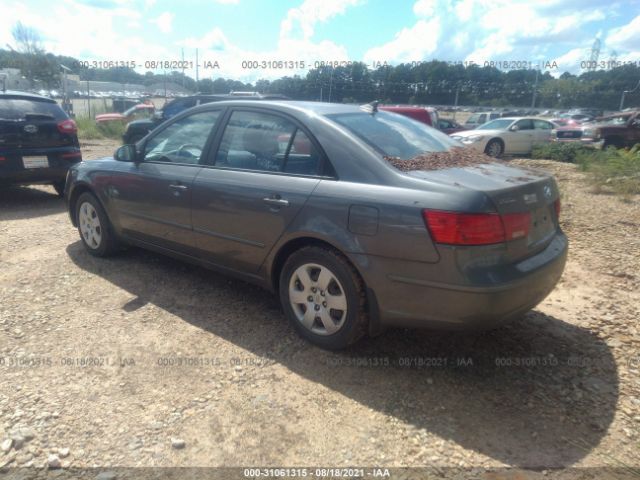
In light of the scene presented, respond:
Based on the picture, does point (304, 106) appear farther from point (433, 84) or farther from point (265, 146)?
point (433, 84)

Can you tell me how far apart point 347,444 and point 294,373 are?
2.18 feet

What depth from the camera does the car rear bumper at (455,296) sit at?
2.43m

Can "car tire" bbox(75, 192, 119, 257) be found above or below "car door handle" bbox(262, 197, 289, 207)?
below

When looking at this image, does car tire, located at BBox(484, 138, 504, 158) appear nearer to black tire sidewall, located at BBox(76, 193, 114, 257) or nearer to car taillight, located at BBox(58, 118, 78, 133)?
car taillight, located at BBox(58, 118, 78, 133)

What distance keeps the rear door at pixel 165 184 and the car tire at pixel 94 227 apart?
11.3 inches

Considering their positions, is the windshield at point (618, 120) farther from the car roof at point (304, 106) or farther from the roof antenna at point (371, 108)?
the car roof at point (304, 106)

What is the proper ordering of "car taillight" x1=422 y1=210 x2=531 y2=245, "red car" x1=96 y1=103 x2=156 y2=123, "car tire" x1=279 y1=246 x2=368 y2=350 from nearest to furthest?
"car taillight" x1=422 y1=210 x2=531 y2=245 < "car tire" x1=279 y1=246 x2=368 y2=350 < "red car" x1=96 y1=103 x2=156 y2=123

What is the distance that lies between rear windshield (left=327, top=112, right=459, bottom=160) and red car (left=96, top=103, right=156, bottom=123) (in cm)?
1895

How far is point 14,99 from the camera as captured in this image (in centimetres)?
660

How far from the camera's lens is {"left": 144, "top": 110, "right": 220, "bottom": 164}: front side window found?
3725 mm

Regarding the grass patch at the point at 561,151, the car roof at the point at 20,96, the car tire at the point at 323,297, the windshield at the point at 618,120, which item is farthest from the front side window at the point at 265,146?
the windshield at the point at 618,120

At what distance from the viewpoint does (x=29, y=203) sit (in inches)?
281

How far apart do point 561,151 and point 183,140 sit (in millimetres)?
12224

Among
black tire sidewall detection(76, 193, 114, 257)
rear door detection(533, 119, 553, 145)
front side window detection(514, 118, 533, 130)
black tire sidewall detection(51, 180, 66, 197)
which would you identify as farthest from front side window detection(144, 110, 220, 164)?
rear door detection(533, 119, 553, 145)
